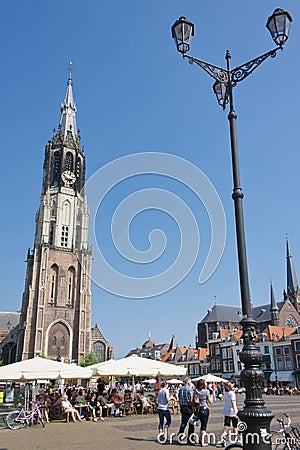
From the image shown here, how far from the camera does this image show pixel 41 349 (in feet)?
195

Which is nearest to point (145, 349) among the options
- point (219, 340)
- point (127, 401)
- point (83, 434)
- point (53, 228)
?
point (219, 340)

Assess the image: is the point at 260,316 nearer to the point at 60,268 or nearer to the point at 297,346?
the point at 297,346

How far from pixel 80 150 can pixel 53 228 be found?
17382mm

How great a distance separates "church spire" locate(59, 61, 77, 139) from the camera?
79.2 metres

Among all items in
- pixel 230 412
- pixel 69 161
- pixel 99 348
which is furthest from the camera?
pixel 69 161

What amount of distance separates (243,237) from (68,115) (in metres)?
80.3

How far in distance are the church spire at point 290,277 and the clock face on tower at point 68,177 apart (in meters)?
50.1

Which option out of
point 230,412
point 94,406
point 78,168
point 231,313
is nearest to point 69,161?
point 78,168

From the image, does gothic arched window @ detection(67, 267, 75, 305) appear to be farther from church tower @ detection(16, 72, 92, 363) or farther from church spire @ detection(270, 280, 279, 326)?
church spire @ detection(270, 280, 279, 326)

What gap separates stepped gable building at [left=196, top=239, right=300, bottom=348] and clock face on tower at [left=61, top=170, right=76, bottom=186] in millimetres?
37521

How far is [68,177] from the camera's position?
7356 centimetres

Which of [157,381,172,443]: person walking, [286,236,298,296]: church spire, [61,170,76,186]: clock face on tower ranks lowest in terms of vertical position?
[157,381,172,443]: person walking

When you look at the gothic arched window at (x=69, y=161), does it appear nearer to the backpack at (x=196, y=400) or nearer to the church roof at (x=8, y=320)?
the church roof at (x=8, y=320)

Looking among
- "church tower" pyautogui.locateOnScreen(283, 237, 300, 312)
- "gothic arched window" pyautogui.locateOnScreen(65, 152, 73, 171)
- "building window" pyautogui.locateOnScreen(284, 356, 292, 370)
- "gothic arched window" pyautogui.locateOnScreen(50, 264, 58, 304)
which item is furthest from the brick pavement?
"church tower" pyautogui.locateOnScreen(283, 237, 300, 312)
